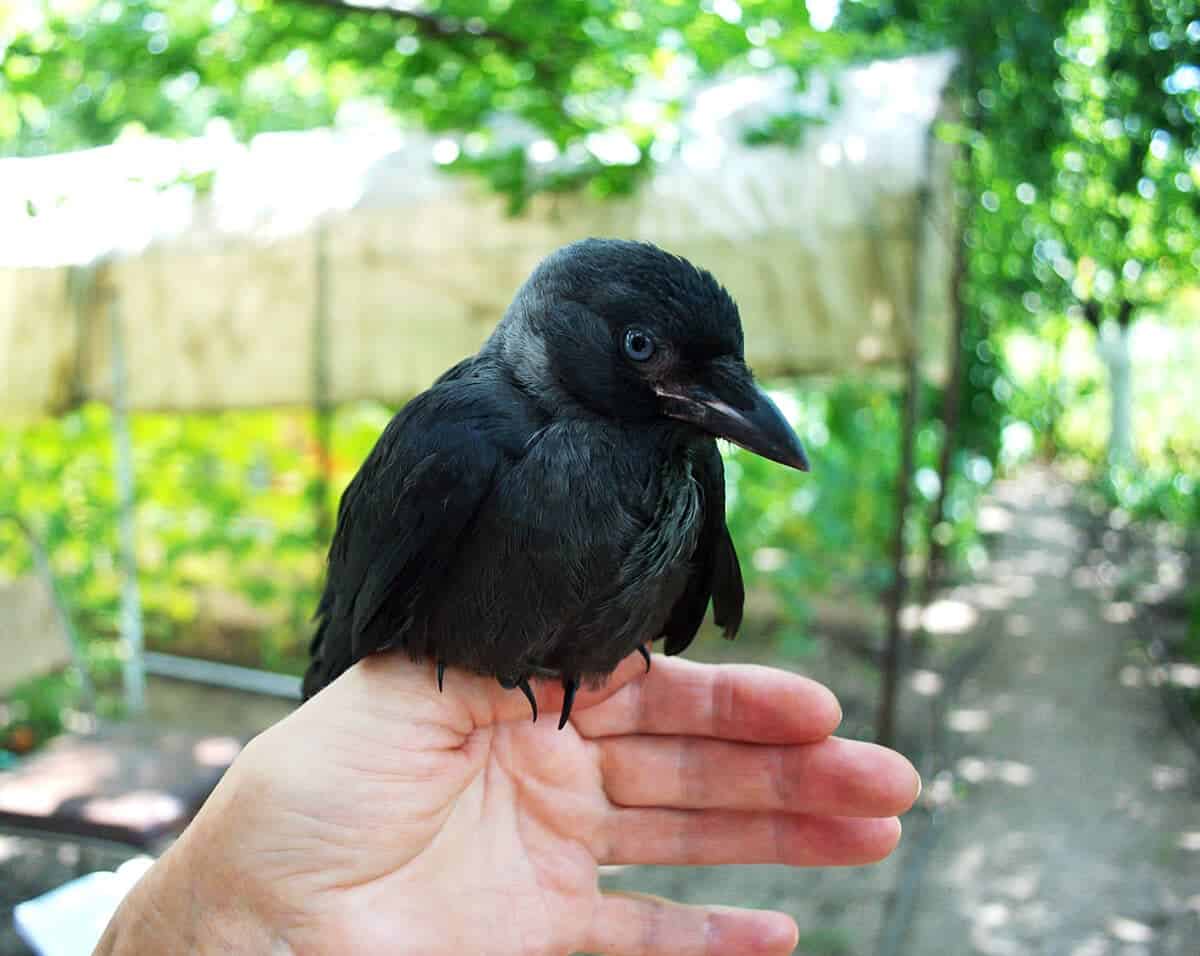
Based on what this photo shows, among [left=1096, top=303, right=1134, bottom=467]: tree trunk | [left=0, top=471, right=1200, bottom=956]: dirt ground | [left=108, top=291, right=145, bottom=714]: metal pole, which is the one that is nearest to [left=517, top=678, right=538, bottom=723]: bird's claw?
[left=0, top=471, right=1200, bottom=956]: dirt ground

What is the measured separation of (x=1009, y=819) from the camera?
5055 mm

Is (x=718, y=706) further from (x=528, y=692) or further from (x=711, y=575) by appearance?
(x=528, y=692)

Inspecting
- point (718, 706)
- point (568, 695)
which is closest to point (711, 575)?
point (718, 706)

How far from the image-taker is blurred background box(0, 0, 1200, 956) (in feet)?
13.6

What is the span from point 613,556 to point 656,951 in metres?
0.96

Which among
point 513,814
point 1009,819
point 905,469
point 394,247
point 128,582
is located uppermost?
point 394,247

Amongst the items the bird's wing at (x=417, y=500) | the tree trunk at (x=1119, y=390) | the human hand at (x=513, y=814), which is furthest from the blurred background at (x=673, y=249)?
the tree trunk at (x=1119, y=390)

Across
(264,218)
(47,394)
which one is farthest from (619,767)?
(47,394)

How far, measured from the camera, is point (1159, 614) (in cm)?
768

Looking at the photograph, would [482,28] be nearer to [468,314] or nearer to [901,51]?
[468,314]

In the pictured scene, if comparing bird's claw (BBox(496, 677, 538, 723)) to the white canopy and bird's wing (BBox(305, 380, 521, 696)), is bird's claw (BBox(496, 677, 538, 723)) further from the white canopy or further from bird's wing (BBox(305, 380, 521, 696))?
the white canopy

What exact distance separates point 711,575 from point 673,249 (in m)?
2.53

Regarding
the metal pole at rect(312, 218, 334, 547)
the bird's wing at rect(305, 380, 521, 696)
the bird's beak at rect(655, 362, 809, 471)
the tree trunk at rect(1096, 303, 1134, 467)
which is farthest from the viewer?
the tree trunk at rect(1096, 303, 1134, 467)

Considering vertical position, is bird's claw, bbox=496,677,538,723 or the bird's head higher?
the bird's head
